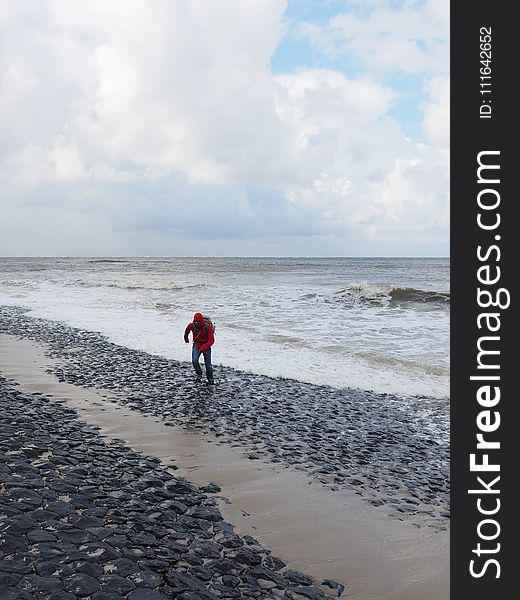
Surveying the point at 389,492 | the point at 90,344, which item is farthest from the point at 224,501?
the point at 90,344

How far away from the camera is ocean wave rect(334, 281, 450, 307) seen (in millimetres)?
41000

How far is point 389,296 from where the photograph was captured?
45.5 m

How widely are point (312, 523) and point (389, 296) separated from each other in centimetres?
4076

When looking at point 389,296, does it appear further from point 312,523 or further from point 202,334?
point 312,523

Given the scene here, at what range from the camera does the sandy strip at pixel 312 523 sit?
5.41 m

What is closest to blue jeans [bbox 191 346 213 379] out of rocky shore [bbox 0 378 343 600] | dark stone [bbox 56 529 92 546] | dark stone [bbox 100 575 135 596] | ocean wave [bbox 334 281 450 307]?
rocky shore [bbox 0 378 343 600]

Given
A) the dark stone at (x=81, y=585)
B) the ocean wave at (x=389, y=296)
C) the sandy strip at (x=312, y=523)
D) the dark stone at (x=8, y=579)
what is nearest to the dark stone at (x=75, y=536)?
the dark stone at (x=81, y=585)

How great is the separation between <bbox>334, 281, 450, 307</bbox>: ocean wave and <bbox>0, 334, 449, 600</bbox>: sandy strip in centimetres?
3194

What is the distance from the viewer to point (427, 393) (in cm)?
1409

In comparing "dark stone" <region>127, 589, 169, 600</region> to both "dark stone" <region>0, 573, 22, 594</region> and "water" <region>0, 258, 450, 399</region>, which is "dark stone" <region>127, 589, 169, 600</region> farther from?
"water" <region>0, 258, 450, 399</region>

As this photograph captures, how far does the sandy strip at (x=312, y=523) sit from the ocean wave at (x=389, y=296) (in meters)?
31.9

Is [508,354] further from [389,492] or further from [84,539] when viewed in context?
[84,539]

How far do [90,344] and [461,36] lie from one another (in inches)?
695

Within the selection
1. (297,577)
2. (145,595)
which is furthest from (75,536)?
(297,577)
